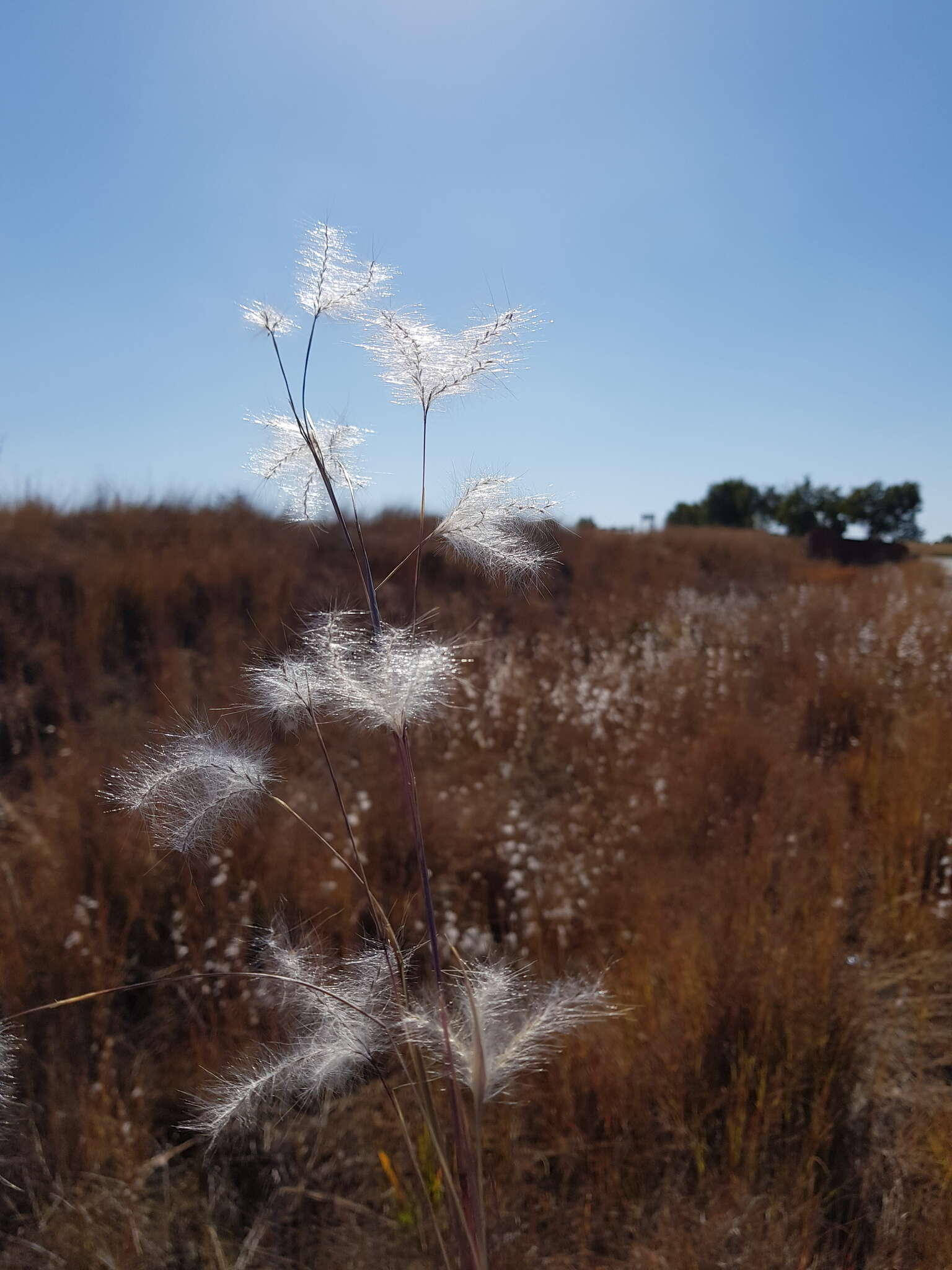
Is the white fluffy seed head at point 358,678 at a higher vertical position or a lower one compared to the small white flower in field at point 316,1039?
higher

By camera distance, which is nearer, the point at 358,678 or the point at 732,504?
the point at 358,678

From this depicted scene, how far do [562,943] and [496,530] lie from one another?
6.99 ft

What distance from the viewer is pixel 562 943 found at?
249cm

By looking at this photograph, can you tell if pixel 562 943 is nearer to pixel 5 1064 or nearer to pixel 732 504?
pixel 5 1064

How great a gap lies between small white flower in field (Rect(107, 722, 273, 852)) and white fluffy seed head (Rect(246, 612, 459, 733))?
1.8 inches

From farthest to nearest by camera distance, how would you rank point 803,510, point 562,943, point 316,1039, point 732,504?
point 732,504 < point 803,510 < point 562,943 < point 316,1039

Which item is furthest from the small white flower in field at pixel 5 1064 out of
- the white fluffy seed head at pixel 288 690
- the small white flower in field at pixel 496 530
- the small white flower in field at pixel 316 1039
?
the small white flower in field at pixel 496 530

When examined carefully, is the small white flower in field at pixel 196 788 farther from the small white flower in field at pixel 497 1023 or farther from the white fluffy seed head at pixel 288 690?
the small white flower in field at pixel 497 1023

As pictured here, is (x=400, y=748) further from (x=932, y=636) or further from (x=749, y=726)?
(x=932, y=636)

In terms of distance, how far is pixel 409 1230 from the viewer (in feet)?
5.38

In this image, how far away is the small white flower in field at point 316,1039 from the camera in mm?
619

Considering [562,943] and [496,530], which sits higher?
[496,530]

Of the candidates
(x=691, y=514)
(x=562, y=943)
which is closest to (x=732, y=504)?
(x=691, y=514)

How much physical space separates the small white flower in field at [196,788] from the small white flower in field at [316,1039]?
0.13 metres
